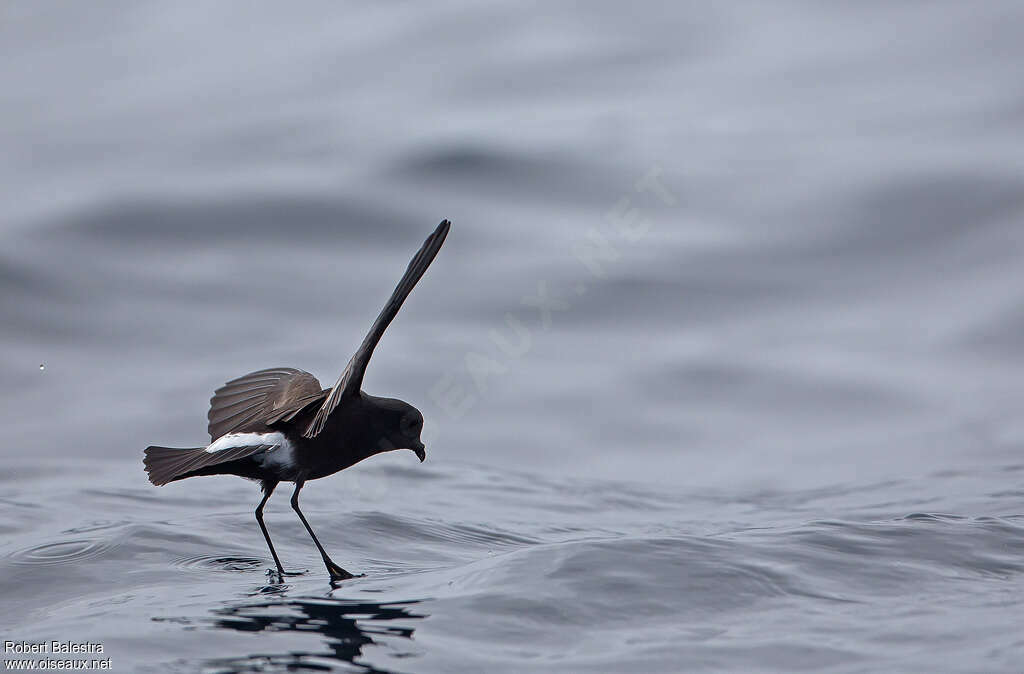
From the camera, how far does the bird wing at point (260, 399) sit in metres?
6.49

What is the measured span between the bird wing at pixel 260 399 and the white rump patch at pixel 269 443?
0.09 meters

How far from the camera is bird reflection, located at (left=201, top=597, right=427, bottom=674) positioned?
420 centimetres

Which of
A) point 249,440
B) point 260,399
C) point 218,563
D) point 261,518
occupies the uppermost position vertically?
point 260,399

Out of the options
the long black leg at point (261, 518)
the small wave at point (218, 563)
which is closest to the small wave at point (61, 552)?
the small wave at point (218, 563)

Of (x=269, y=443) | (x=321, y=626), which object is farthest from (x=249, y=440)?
(x=321, y=626)

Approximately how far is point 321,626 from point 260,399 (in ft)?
8.88

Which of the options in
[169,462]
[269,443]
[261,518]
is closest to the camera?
[169,462]

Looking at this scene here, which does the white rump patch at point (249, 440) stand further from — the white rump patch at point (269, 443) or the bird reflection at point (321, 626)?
the bird reflection at point (321, 626)

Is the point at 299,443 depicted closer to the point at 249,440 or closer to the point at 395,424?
the point at 249,440

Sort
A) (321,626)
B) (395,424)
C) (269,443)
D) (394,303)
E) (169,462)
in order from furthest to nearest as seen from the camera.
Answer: (395,424) < (269,443) < (169,462) < (394,303) < (321,626)

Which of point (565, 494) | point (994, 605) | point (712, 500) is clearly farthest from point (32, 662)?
point (712, 500)

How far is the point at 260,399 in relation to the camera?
7.18 metres

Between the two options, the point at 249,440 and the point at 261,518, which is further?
the point at 261,518

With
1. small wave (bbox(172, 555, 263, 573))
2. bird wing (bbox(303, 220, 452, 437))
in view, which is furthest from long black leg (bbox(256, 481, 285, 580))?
bird wing (bbox(303, 220, 452, 437))
